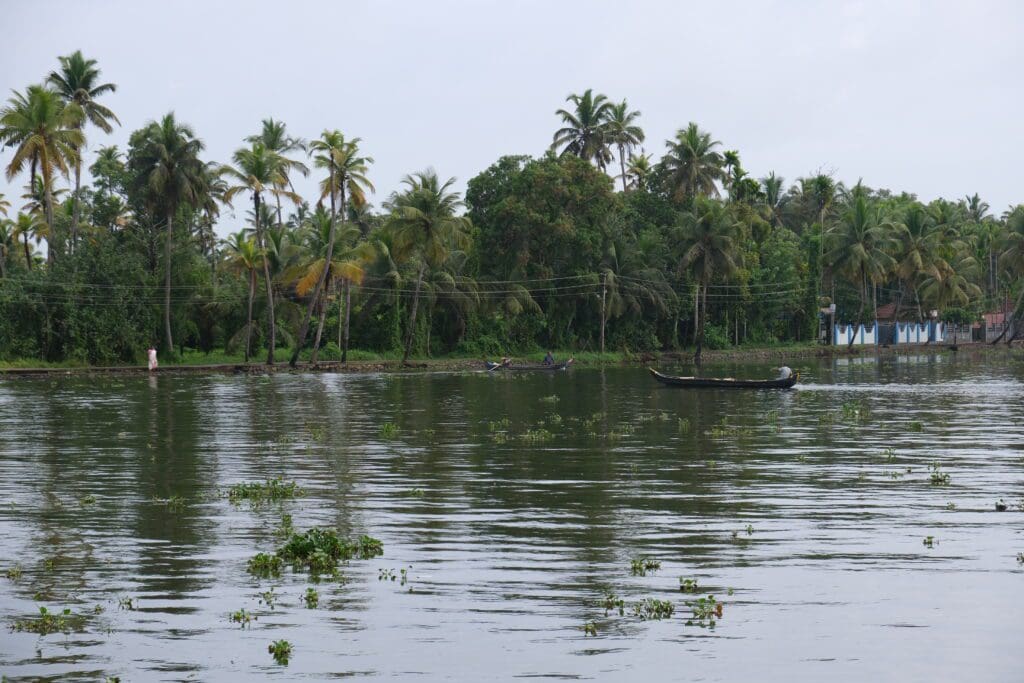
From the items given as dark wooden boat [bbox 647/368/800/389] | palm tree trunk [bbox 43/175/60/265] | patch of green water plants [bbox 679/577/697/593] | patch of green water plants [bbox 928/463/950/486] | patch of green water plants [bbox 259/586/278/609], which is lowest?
patch of green water plants [bbox 259/586/278/609]

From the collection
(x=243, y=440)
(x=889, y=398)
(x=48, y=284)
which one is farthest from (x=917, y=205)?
(x=243, y=440)

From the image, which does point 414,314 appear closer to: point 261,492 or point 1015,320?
point 261,492

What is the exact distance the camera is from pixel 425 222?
76312mm

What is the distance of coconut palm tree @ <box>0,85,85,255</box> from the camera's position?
221 ft

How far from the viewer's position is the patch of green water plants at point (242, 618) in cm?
1179

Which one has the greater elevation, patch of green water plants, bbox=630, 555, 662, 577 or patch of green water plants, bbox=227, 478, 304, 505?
patch of green water plants, bbox=227, 478, 304, 505

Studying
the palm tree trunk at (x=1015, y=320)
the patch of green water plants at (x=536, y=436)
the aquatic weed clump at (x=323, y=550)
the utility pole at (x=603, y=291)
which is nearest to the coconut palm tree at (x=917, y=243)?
the palm tree trunk at (x=1015, y=320)

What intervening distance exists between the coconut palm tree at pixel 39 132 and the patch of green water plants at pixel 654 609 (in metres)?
63.0

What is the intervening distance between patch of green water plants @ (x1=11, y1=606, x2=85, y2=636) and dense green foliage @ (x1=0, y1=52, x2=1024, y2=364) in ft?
197

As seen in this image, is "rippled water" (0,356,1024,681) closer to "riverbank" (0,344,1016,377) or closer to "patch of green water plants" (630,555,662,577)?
"patch of green water plants" (630,555,662,577)

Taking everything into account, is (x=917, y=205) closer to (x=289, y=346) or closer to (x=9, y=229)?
(x=289, y=346)

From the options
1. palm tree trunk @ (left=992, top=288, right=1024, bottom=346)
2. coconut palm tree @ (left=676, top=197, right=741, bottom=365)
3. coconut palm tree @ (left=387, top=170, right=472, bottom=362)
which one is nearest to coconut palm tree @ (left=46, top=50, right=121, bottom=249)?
coconut palm tree @ (left=387, top=170, right=472, bottom=362)

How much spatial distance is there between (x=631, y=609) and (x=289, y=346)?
7407 cm

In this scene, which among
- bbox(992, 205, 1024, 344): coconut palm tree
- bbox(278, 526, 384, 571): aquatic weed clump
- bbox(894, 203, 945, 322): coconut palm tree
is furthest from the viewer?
bbox(992, 205, 1024, 344): coconut palm tree
